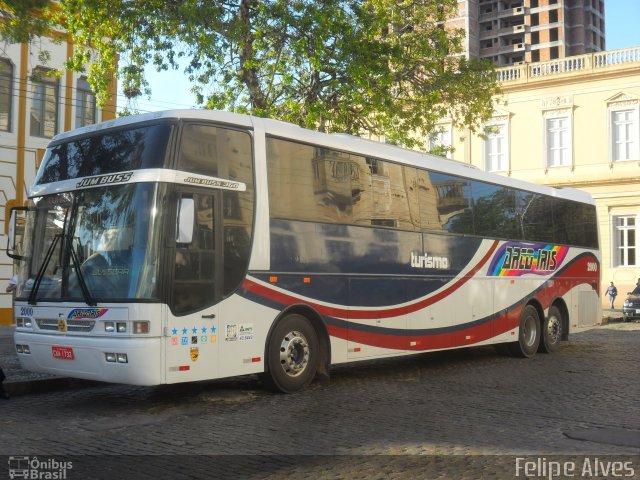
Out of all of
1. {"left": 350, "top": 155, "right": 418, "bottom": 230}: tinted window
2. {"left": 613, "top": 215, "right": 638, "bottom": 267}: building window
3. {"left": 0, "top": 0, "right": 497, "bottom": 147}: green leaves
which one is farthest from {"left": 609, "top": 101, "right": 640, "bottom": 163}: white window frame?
{"left": 350, "top": 155, "right": 418, "bottom": 230}: tinted window

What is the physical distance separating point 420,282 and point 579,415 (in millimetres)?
4597

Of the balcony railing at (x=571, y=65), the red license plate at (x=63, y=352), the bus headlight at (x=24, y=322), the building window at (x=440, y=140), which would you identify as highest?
the balcony railing at (x=571, y=65)

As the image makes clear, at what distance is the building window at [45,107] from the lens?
986 inches

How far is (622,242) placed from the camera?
1578 inches

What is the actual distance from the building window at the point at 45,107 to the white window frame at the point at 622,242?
2703cm

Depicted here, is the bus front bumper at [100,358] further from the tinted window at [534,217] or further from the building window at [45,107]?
the building window at [45,107]

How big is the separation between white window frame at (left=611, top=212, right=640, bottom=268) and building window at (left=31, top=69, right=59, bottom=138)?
27.0 metres

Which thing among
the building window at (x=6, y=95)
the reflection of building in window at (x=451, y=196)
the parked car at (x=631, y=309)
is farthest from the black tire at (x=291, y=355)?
the parked car at (x=631, y=309)

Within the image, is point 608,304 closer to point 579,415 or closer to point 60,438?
point 579,415

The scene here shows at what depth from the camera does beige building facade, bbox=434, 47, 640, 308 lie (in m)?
39.7

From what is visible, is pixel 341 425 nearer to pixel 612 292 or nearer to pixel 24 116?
pixel 24 116

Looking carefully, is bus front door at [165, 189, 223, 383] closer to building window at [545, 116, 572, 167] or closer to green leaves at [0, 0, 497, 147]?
green leaves at [0, 0, 497, 147]

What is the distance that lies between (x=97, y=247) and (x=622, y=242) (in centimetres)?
3521

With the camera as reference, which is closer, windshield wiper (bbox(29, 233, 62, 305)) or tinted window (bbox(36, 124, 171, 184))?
tinted window (bbox(36, 124, 171, 184))
